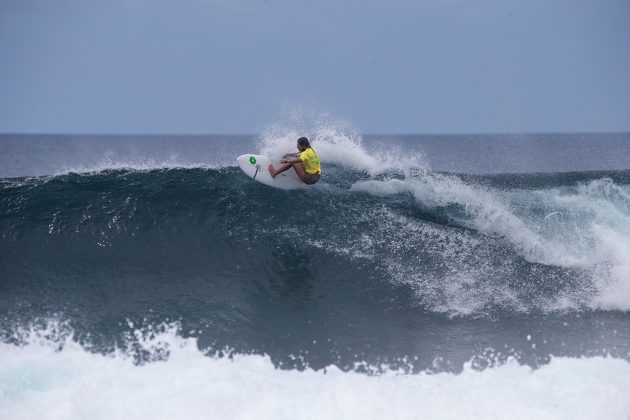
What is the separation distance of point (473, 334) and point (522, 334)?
2.13 ft

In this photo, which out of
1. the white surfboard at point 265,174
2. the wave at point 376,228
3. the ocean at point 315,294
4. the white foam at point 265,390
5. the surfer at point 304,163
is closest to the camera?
the white foam at point 265,390

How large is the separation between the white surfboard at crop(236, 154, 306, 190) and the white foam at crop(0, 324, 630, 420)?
16.8ft

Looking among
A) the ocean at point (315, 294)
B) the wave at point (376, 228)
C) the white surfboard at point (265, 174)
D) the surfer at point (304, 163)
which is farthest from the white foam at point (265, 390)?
the white surfboard at point (265, 174)

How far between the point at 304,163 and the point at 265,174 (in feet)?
3.26

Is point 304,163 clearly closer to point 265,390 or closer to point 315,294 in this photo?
point 315,294

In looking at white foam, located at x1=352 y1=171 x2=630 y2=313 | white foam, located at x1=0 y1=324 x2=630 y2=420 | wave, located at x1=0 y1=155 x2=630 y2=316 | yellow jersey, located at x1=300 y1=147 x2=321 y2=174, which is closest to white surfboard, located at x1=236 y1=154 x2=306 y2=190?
wave, located at x1=0 y1=155 x2=630 y2=316

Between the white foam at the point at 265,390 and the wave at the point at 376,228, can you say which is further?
the wave at the point at 376,228

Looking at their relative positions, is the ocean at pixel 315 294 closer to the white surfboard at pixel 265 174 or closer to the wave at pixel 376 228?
the wave at pixel 376 228

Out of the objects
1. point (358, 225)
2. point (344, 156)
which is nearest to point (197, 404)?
point (358, 225)

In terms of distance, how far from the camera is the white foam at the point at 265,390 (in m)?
5.66

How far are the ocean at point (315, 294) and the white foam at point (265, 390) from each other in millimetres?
22

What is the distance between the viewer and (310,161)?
35.0 feet

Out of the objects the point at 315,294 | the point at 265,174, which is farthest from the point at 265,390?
the point at 265,174

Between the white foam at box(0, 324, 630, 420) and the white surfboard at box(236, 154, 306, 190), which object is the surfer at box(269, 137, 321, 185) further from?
the white foam at box(0, 324, 630, 420)
